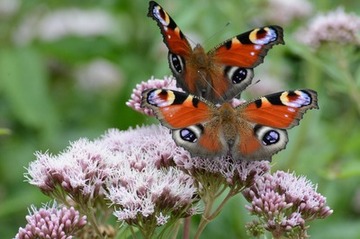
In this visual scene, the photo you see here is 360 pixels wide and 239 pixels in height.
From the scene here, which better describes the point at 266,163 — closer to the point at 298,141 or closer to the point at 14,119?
the point at 298,141

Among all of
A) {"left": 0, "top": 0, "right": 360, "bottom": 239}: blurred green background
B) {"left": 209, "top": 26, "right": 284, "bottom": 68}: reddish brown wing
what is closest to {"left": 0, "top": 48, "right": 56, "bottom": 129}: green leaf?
{"left": 0, "top": 0, "right": 360, "bottom": 239}: blurred green background

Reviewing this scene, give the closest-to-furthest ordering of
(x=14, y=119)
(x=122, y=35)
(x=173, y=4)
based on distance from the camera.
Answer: (x=173, y=4) → (x=14, y=119) → (x=122, y=35)

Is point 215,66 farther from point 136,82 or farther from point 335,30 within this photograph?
point 136,82

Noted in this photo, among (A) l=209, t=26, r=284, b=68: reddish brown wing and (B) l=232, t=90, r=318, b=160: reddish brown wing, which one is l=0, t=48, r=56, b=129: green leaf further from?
(B) l=232, t=90, r=318, b=160: reddish brown wing

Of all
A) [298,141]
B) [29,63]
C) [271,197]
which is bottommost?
[271,197]

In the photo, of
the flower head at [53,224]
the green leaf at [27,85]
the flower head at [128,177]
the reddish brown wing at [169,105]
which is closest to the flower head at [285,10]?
the green leaf at [27,85]

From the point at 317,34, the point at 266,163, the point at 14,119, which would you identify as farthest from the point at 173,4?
the point at 266,163
